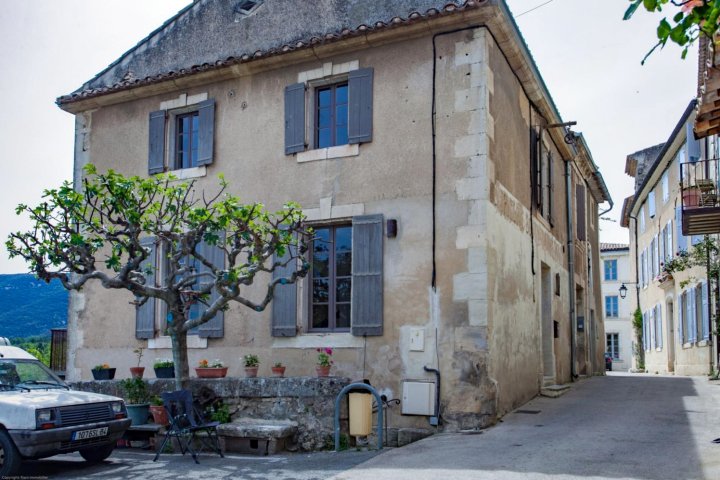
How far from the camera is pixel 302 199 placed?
11.3m

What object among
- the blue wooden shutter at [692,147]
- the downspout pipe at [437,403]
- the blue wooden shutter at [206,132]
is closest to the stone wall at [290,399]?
the downspout pipe at [437,403]

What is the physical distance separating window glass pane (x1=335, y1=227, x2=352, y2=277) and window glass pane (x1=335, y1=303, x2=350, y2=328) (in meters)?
0.47

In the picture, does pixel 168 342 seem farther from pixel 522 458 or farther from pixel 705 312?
pixel 705 312

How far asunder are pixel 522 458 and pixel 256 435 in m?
3.34

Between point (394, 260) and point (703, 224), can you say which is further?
point (703, 224)

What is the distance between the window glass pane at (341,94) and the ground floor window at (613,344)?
4076cm

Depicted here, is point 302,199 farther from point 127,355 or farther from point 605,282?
point 605,282

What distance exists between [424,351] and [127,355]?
5.41 metres

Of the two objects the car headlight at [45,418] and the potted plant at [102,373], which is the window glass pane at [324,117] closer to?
the potted plant at [102,373]

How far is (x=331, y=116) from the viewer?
1147 centimetres

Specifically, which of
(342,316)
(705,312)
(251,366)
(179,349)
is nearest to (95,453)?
(179,349)

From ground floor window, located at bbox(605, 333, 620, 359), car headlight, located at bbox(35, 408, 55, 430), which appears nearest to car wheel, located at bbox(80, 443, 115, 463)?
car headlight, located at bbox(35, 408, 55, 430)

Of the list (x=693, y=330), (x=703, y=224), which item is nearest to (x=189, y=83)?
(x=703, y=224)

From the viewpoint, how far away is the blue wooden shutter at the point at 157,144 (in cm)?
1276
